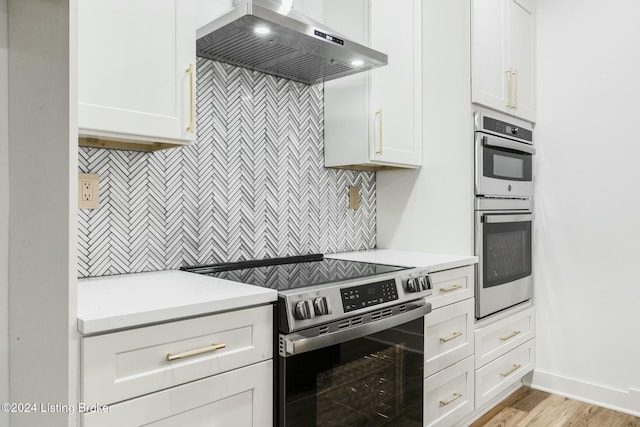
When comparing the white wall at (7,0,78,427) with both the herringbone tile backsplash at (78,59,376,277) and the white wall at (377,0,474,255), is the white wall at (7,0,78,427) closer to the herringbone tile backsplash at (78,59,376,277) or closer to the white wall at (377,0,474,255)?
the herringbone tile backsplash at (78,59,376,277)

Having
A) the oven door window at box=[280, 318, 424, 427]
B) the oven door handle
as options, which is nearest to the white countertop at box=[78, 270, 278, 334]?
the oven door window at box=[280, 318, 424, 427]

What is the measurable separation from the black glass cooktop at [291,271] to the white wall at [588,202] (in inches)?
56.3

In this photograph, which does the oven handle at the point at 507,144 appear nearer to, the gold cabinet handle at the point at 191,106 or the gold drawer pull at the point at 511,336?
the gold drawer pull at the point at 511,336

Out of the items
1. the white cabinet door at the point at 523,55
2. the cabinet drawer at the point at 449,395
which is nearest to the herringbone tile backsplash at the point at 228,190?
the cabinet drawer at the point at 449,395

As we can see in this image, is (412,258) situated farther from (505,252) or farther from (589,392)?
(589,392)

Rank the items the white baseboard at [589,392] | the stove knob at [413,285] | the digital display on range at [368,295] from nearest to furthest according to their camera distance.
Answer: the digital display on range at [368,295] < the stove knob at [413,285] < the white baseboard at [589,392]

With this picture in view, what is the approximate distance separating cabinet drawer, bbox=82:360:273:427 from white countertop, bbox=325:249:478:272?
915 mm

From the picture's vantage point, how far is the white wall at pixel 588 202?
8.17 ft

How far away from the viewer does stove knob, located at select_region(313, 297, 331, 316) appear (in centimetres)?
141

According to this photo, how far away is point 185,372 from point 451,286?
4.56ft

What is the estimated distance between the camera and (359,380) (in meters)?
1.59

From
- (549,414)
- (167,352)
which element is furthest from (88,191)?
(549,414)

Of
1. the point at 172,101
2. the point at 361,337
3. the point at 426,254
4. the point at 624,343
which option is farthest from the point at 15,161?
the point at 624,343

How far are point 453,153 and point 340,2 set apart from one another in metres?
1.01
